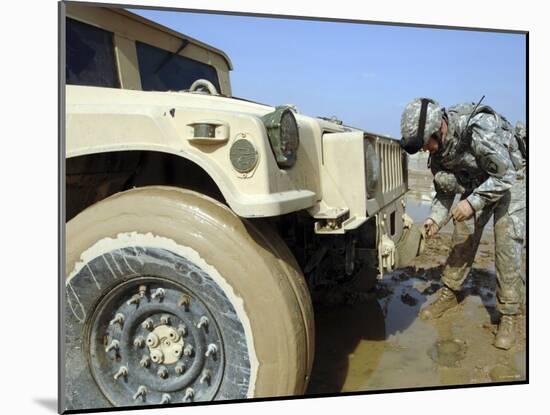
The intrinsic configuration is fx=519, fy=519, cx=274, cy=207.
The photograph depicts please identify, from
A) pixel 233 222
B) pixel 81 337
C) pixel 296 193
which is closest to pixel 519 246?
pixel 296 193

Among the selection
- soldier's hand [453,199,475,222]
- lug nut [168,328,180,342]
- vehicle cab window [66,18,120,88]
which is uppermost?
vehicle cab window [66,18,120,88]

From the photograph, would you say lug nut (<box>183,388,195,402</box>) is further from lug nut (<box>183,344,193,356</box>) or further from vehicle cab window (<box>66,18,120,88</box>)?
vehicle cab window (<box>66,18,120,88</box>)

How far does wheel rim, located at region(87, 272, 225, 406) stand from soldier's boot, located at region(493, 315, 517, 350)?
6.57ft

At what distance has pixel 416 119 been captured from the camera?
9.68 feet

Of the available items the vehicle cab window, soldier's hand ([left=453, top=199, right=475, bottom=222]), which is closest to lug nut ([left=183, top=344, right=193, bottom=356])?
the vehicle cab window

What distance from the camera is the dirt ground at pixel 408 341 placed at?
2.80m

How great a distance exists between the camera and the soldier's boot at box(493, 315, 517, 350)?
10.4 ft

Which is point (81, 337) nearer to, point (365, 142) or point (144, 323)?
point (144, 323)

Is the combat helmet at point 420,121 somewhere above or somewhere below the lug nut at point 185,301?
above

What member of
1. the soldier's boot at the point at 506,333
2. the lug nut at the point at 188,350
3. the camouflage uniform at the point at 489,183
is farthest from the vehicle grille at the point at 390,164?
the lug nut at the point at 188,350

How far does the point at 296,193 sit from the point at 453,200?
2002mm

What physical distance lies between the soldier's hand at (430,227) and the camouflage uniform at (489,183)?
0.04 meters

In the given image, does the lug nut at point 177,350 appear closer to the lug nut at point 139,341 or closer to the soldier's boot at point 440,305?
the lug nut at point 139,341

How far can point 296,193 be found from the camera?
1.95 meters
